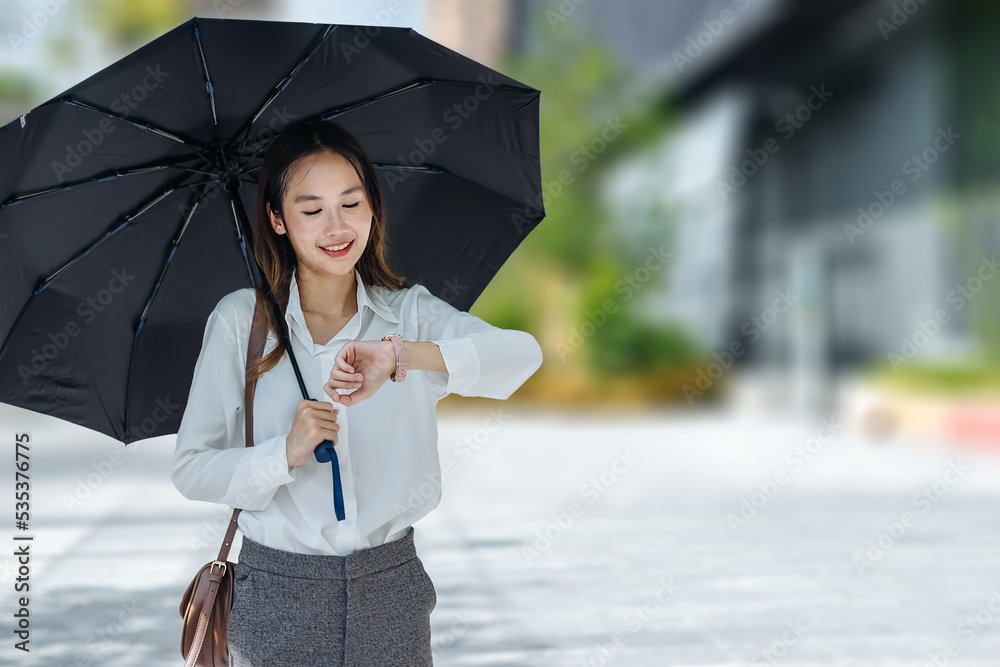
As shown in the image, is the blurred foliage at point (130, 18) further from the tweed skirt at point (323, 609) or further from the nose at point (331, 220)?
the tweed skirt at point (323, 609)

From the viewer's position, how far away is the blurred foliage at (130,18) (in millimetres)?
27688

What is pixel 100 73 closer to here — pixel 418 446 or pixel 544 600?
pixel 418 446

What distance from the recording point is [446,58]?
2.23 m

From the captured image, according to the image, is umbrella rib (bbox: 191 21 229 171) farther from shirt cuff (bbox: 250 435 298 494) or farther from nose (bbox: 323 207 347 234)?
shirt cuff (bbox: 250 435 298 494)

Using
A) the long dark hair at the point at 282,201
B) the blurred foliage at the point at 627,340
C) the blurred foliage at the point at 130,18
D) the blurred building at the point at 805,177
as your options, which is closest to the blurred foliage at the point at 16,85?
the blurred foliage at the point at 130,18

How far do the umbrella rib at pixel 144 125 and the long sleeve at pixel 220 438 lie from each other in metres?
0.57

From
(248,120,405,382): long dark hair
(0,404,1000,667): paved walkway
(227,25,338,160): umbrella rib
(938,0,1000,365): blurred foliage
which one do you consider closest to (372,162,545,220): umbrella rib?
(227,25,338,160): umbrella rib

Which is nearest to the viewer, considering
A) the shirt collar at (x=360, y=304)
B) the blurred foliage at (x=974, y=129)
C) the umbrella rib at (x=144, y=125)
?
the shirt collar at (x=360, y=304)

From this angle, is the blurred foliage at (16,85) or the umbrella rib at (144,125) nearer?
the umbrella rib at (144,125)

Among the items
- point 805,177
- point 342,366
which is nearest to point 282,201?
point 342,366

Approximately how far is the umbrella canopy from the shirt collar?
46 centimetres

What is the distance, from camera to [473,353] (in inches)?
71.6

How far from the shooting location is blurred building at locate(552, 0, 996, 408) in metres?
15.2

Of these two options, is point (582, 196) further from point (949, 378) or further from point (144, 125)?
point (144, 125)
